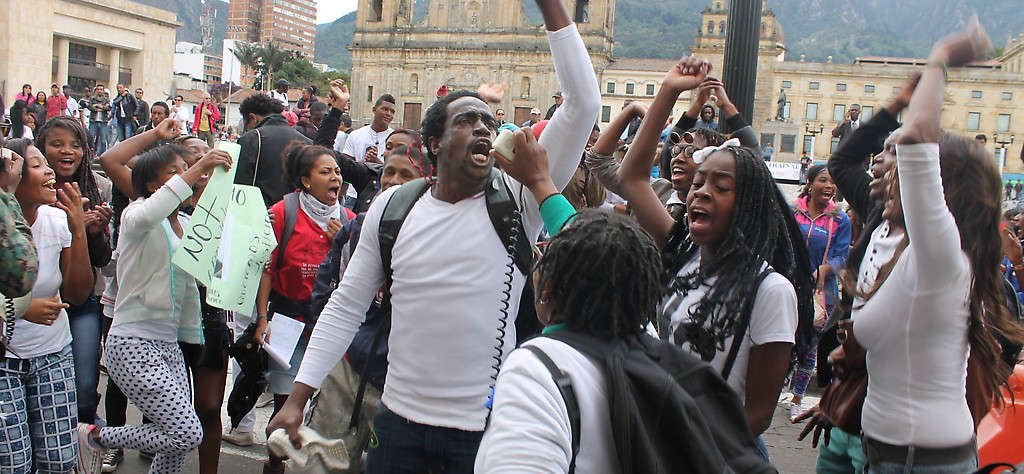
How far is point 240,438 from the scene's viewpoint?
219 inches

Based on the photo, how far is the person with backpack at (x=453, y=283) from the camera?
2898 millimetres

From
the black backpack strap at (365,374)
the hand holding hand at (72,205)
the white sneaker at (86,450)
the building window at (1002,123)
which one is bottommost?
the white sneaker at (86,450)

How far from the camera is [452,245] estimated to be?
2971mm

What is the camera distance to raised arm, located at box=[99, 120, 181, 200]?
4.83 metres

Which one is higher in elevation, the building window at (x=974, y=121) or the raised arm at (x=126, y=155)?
the building window at (x=974, y=121)

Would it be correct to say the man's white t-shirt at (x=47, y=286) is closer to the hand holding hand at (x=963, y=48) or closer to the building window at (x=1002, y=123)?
the hand holding hand at (x=963, y=48)

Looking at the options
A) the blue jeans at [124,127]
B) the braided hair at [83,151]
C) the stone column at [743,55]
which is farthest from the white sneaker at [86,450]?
the blue jeans at [124,127]

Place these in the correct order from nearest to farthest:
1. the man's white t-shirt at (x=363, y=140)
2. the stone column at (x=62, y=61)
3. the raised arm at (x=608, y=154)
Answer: the raised arm at (x=608, y=154)
the man's white t-shirt at (x=363, y=140)
the stone column at (x=62, y=61)

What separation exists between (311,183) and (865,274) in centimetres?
292

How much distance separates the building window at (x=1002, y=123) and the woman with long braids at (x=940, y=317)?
89.5 m

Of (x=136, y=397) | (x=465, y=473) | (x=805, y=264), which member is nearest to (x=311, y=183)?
(x=136, y=397)

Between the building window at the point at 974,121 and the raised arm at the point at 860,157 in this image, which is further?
the building window at the point at 974,121

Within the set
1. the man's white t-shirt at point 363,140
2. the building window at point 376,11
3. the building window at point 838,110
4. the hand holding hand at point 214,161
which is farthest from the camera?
the building window at point 838,110

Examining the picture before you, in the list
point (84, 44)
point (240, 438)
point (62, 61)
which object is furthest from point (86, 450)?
point (84, 44)
